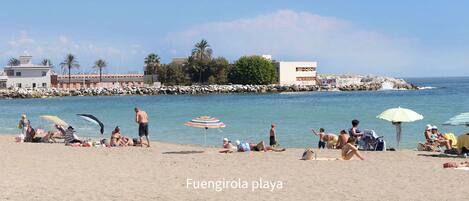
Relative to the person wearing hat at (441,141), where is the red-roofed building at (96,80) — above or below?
above

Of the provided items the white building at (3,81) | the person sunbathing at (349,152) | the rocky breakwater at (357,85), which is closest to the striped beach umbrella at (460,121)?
the person sunbathing at (349,152)

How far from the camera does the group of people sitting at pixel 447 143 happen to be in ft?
57.1

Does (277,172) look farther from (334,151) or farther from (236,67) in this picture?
(236,67)

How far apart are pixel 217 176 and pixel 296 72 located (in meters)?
101

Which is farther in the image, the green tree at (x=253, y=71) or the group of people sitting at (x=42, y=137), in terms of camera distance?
the green tree at (x=253, y=71)

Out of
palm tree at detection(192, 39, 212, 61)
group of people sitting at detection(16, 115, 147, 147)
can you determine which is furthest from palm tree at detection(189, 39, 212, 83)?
group of people sitting at detection(16, 115, 147, 147)

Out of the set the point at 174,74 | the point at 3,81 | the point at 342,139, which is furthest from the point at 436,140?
the point at 174,74

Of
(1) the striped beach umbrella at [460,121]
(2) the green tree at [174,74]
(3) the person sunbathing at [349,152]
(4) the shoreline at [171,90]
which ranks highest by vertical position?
(2) the green tree at [174,74]

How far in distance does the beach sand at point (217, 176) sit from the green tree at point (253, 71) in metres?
89.0

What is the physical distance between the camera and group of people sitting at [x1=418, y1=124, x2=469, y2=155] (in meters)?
17.4

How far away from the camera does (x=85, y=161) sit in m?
16.5

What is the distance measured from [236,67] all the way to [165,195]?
9961 centimetres

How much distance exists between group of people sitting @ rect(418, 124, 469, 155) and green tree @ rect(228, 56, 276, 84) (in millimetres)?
87436

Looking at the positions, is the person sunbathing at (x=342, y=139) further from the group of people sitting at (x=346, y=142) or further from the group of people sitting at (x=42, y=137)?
the group of people sitting at (x=42, y=137)
